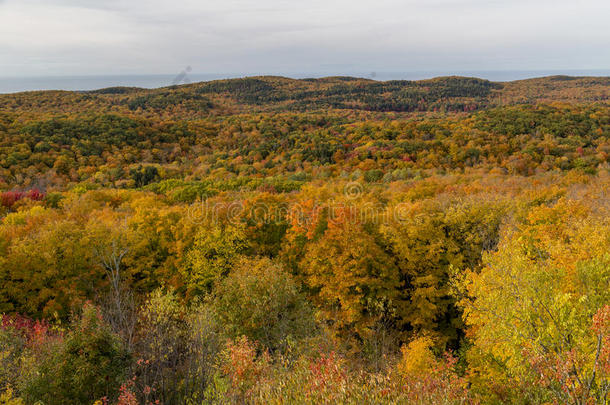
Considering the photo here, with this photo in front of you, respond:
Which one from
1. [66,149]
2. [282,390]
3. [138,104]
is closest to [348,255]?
[282,390]

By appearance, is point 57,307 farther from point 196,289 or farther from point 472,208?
point 472,208

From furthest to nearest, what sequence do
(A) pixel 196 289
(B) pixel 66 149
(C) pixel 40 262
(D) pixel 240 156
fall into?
(D) pixel 240 156 < (B) pixel 66 149 < (A) pixel 196 289 < (C) pixel 40 262

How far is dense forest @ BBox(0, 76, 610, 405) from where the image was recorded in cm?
1516

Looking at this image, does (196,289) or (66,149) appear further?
(66,149)

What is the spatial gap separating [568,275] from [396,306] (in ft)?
49.2

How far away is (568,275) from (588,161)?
201ft

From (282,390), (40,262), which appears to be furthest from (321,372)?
(40,262)

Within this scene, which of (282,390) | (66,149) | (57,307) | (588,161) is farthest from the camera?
(66,149)

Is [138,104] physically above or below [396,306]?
above

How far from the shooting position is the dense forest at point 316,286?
15156 millimetres

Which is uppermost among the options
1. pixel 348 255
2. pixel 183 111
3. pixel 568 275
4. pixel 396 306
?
pixel 183 111

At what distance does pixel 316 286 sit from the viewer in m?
32.0

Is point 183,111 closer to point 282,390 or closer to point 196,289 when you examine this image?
point 196,289

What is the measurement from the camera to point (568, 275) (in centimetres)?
1853
